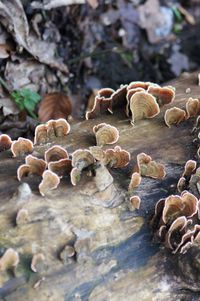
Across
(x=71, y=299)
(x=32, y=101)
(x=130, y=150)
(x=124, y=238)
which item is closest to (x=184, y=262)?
(x=124, y=238)

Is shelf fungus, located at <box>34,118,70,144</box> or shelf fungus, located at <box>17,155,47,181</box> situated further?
shelf fungus, located at <box>34,118,70,144</box>

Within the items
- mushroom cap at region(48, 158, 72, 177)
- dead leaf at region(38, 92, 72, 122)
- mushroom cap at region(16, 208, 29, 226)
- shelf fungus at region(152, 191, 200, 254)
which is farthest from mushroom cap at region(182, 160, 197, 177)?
dead leaf at region(38, 92, 72, 122)

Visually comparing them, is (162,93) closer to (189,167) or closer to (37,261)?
(189,167)

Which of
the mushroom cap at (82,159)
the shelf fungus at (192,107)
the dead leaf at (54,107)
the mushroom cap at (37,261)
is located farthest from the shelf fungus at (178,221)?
the dead leaf at (54,107)

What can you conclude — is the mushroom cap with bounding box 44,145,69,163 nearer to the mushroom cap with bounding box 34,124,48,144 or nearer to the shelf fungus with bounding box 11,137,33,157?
the shelf fungus with bounding box 11,137,33,157

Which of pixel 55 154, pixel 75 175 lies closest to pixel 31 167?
pixel 55 154

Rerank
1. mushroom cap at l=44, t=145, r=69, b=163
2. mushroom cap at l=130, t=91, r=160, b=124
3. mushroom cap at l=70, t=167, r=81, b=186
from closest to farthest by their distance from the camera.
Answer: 1. mushroom cap at l=70, t=167, r=81, b=186
2. mushroom cap at l=44, t=145, r=69, b=163
3. mushroom cap at l=130, t=91, r=160, b=124
